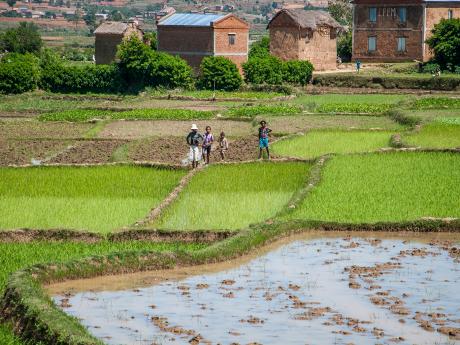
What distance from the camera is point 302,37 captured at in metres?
49.5

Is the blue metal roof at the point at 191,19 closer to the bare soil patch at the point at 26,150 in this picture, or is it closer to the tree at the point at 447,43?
the tree at the point at 447,43

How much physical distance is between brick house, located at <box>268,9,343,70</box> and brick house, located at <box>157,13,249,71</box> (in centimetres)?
208

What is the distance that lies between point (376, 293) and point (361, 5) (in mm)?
40369

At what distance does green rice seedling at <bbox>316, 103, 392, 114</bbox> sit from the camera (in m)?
34.0

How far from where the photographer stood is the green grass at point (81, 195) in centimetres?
1672

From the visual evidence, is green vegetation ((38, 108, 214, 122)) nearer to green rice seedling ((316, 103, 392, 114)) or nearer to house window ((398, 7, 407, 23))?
green rice seedling ((316, 103, 392, 114))

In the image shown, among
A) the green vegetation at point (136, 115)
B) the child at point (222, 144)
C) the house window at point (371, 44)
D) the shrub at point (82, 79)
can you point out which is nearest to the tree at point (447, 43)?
the house window at point (371, 44)

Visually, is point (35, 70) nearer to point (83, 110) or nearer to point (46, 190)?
point (83, 110)

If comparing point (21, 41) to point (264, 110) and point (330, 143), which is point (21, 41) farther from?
point (330, 143)

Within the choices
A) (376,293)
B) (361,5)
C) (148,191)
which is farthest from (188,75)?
(376,293)

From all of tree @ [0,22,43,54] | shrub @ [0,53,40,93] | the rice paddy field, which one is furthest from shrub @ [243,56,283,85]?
tree @ [0,22,43,54]

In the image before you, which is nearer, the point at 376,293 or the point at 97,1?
the point at 376,293

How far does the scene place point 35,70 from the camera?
44.5 m

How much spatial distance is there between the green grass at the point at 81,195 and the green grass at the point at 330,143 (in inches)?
157
